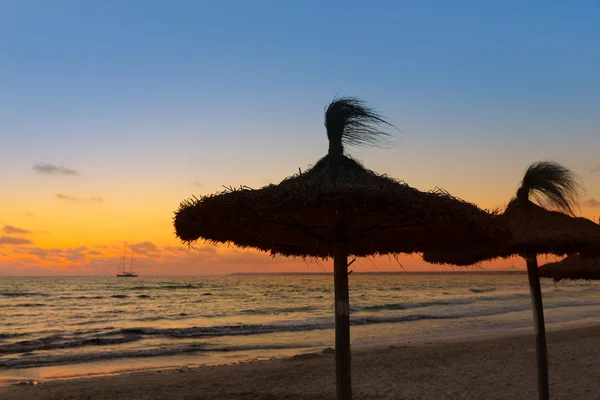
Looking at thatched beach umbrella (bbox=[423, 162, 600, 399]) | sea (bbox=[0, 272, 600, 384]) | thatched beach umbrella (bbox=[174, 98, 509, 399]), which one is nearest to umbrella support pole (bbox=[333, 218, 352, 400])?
thatched beach umbrella (bbox=[174, 98, 509, 399])

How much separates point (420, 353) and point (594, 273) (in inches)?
235

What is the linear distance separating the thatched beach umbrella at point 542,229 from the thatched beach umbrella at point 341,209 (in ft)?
2.94

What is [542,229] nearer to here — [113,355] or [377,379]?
[377,379]

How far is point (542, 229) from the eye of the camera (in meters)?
5.90

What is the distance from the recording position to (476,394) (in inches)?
375

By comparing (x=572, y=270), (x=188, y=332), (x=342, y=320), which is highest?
(x=572, y=270)

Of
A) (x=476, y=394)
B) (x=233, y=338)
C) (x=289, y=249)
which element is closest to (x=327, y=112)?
(x=289, y=249)

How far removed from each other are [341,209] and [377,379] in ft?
28.0

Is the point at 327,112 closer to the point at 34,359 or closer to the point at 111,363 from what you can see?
the point at 111,363

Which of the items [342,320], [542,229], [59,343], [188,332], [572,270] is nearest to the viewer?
[342,320]

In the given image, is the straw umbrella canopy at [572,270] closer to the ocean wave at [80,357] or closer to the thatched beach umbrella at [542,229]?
the thatched beach umbrella at [542,229]


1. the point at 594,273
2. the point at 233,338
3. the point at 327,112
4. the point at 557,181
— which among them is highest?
the point at 327,112

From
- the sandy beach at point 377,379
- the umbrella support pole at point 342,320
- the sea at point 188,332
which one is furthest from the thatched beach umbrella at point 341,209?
the sea at point 188,332

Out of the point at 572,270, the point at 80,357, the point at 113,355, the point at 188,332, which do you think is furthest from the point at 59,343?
the point at 572,270
